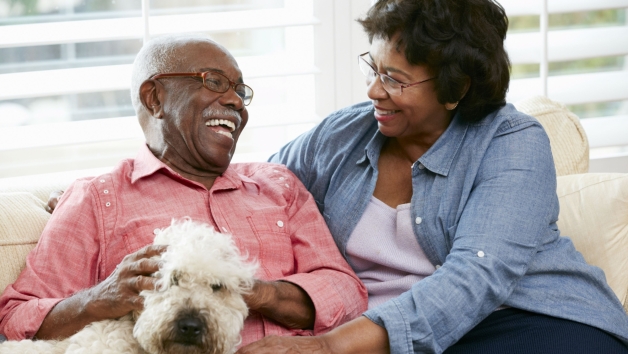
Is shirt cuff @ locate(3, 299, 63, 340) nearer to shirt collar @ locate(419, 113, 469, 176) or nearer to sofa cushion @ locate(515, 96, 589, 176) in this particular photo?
shirt collar @ locate(419, 113, 469, 176)

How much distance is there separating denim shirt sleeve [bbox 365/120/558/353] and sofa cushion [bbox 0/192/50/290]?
890 mm

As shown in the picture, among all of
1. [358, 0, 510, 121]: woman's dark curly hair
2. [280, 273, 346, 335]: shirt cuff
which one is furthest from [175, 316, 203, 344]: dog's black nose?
[358, 0, 510, 121]: woman's dark curly hair

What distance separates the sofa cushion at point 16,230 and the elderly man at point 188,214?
116 mm

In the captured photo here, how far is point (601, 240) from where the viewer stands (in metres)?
2.30

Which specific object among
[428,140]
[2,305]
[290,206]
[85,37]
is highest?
[85,37]

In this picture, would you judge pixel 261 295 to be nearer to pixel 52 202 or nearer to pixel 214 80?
pixel 214 80

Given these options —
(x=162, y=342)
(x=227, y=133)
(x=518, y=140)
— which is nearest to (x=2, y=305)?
(x=162, y=342)

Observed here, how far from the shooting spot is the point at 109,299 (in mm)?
1675

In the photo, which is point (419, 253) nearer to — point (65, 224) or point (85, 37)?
point (65, 224)

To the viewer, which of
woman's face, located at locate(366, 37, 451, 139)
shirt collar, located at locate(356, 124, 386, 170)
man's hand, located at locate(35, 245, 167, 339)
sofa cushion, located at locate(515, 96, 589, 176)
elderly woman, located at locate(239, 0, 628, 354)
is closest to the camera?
man's hand, located at locate(35, 245, 167, 339)

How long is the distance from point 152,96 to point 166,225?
37cm

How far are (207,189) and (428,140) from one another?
629 millimetres

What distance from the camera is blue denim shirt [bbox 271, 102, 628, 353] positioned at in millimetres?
1866

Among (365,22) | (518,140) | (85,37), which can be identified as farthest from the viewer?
(85,37)
